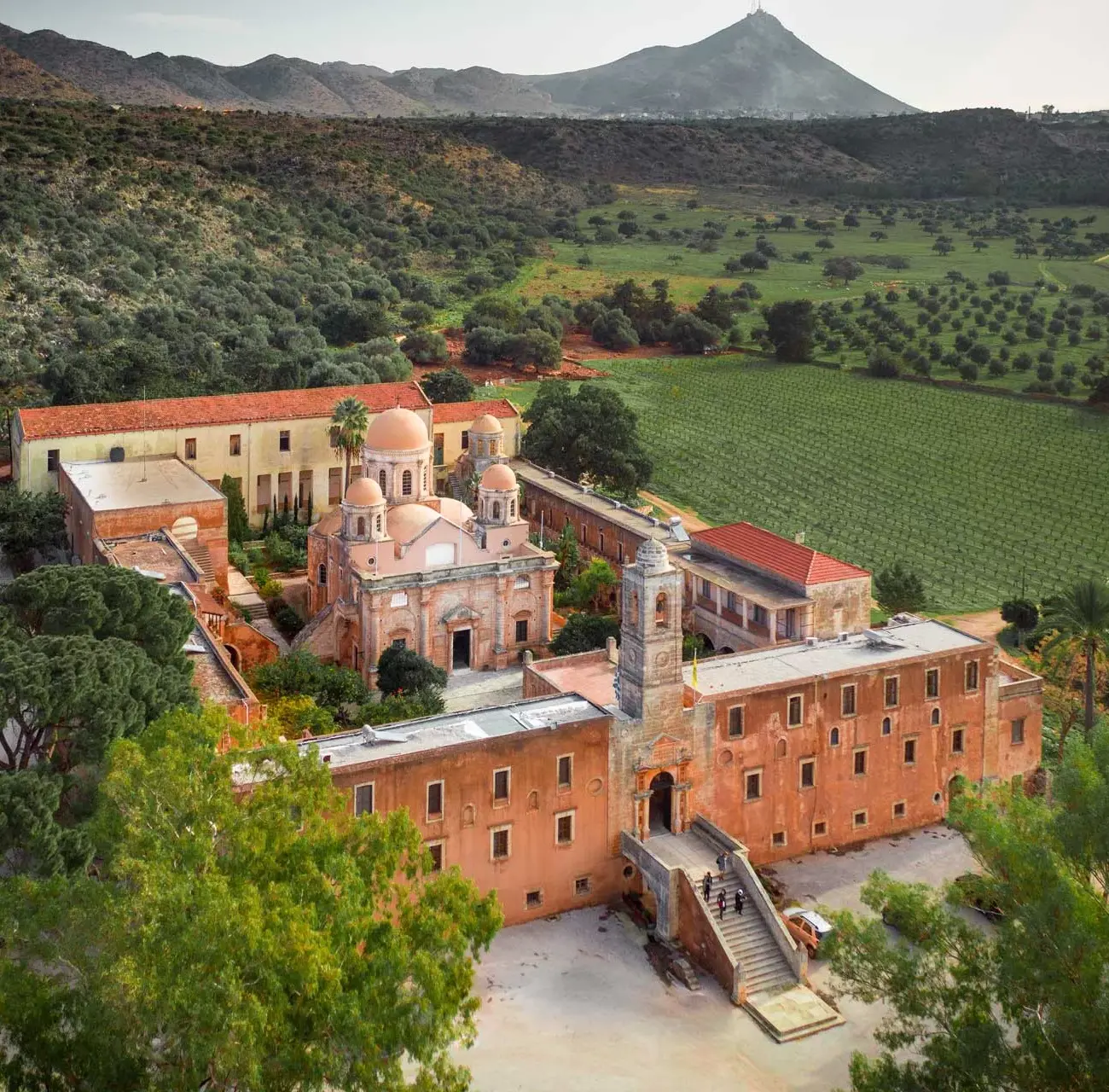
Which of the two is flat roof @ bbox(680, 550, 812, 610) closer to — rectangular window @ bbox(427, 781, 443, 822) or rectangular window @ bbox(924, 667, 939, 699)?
rectangular window @ bbox(924, 667, 939, 699)

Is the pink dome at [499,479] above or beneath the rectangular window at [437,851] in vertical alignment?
above

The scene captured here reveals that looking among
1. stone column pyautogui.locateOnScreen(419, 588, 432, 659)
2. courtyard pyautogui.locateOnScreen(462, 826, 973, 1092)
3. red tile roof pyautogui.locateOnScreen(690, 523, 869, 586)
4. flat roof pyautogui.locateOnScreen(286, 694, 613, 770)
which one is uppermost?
red tile roof pyautogui.locateOnScreen(690, 523, 869, 586)

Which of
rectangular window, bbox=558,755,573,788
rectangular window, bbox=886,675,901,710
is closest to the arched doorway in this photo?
rectangular window, bbox=558,755,573,788

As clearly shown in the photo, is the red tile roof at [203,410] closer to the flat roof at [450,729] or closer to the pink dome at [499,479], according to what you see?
the pink dome at [499,479]

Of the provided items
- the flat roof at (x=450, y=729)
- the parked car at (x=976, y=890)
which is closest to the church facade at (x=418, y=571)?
the flat roof at (x=450, y=729)

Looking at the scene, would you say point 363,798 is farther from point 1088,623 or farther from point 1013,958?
point 1088,623

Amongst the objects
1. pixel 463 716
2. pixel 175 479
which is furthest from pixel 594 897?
pixel 175 479

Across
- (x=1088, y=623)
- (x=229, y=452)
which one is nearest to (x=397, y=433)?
(x=229, y=452)
